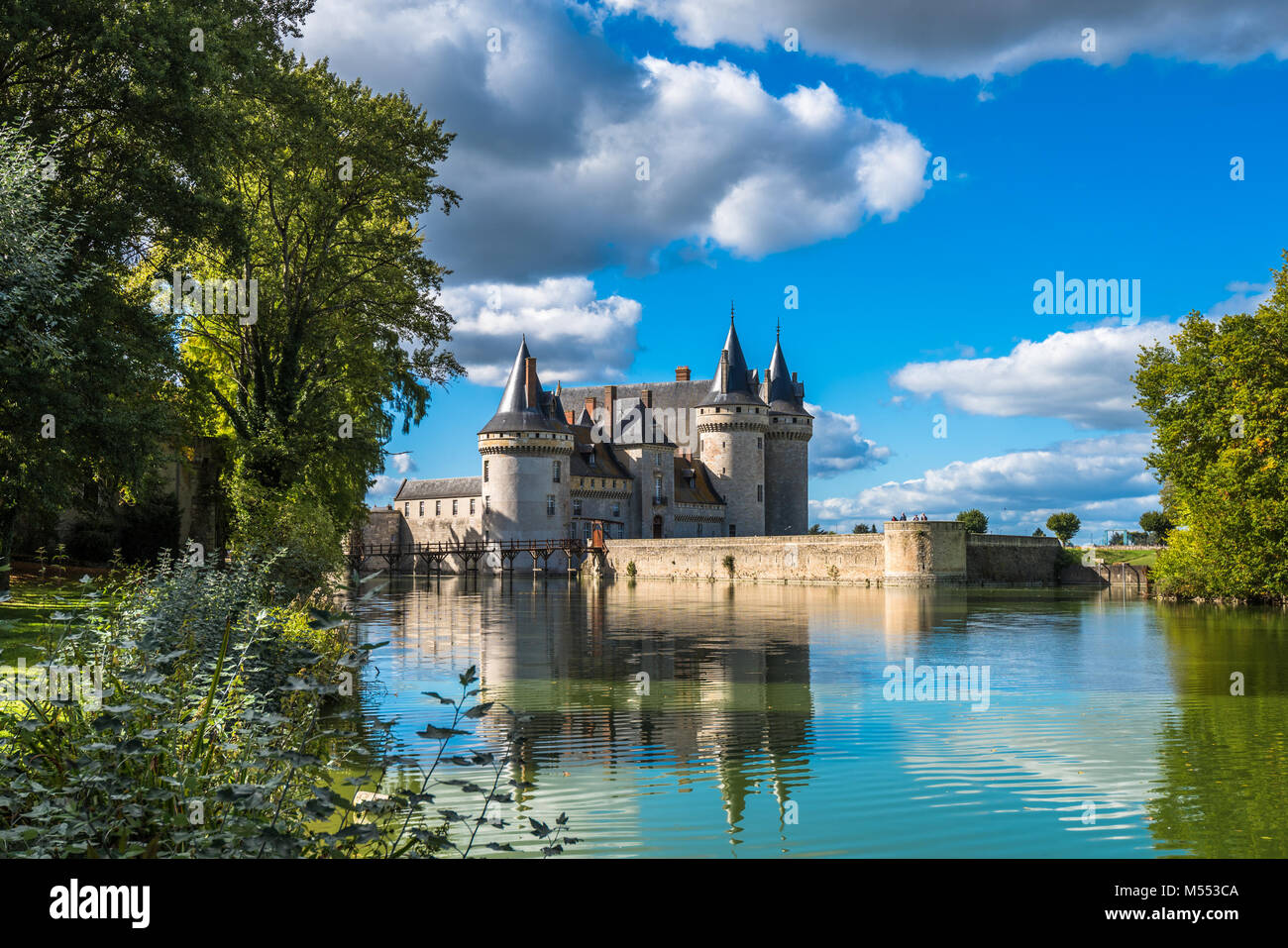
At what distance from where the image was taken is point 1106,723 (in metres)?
10.7

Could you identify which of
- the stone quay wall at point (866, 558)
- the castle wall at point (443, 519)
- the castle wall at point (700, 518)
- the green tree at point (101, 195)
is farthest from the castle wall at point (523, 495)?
the green tree at point (101, 195)

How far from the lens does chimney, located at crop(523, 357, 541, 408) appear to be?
214ft

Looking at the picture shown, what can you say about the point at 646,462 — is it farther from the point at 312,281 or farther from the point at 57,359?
the point at 57,359

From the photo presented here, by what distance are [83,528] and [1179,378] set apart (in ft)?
104

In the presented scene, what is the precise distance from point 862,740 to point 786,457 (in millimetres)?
61864

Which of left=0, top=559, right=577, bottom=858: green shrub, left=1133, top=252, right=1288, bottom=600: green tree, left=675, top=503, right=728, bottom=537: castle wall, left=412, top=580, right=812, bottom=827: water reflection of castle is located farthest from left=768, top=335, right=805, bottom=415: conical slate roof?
left=0, top=559, right=577, bottom=858: green shrub

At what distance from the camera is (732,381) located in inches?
2653

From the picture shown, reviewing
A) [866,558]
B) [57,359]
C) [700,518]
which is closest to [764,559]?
[866,558]

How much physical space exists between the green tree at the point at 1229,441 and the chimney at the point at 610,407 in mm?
44412

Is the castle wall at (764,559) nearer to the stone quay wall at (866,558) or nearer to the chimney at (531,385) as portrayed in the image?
→ the stone quay wall at (866,558)

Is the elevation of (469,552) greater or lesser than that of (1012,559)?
greater

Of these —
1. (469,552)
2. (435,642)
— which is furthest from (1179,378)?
(469,552)

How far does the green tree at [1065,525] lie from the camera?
7281cm
